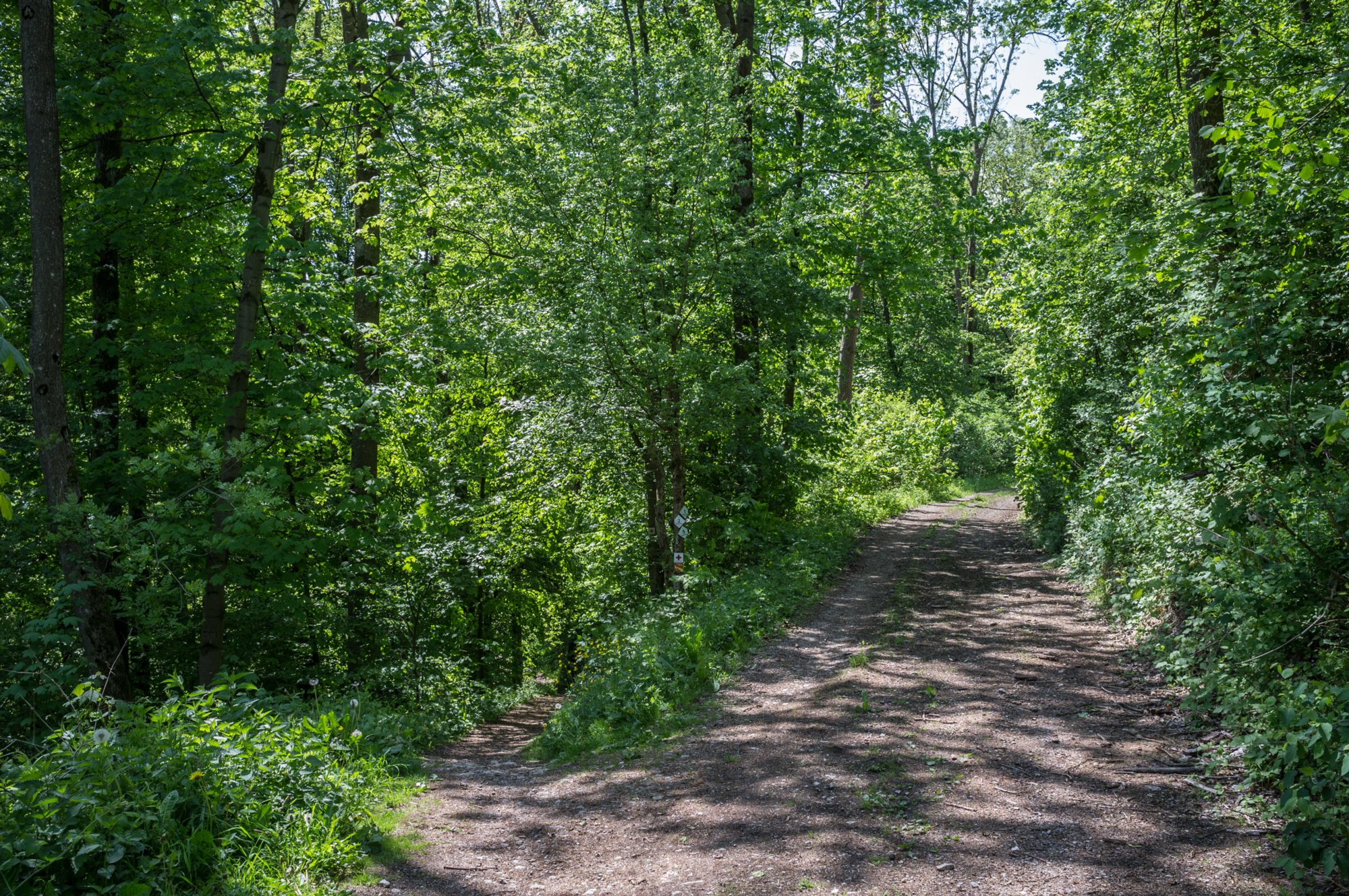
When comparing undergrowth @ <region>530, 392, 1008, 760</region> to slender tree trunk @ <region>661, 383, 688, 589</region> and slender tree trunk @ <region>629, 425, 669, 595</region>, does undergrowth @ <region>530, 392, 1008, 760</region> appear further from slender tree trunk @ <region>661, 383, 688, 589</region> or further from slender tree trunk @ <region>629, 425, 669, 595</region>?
slender tree trunk @ <region>629, 425, 669, 595</region>

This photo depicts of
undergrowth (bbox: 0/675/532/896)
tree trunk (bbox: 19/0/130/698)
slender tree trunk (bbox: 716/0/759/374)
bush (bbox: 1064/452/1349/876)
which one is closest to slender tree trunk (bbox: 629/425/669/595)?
slender tree trunk (bbox: 716/0/759/374)

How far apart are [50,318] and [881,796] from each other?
812 centimetres

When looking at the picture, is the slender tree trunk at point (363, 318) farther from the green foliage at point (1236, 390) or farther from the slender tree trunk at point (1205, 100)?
the slender tree trunk at point (1205, 100)

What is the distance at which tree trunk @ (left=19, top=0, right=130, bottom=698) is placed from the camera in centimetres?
755

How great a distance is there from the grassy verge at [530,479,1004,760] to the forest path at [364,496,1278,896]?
45cm

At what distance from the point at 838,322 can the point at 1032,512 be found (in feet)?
18.6

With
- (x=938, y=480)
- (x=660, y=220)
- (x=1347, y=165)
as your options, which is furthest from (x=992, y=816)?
(x=938, y=480)

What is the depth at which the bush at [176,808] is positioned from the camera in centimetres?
415

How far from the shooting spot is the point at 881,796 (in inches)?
232

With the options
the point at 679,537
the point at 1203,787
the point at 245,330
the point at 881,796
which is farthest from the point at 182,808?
the point at 679,537

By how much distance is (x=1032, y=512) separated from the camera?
1730 cm

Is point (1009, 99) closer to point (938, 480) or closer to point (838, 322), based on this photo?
point (938, 480)

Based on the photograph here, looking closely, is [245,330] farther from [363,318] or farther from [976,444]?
[976,444]

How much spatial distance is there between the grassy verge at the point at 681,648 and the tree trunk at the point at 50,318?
434cm
